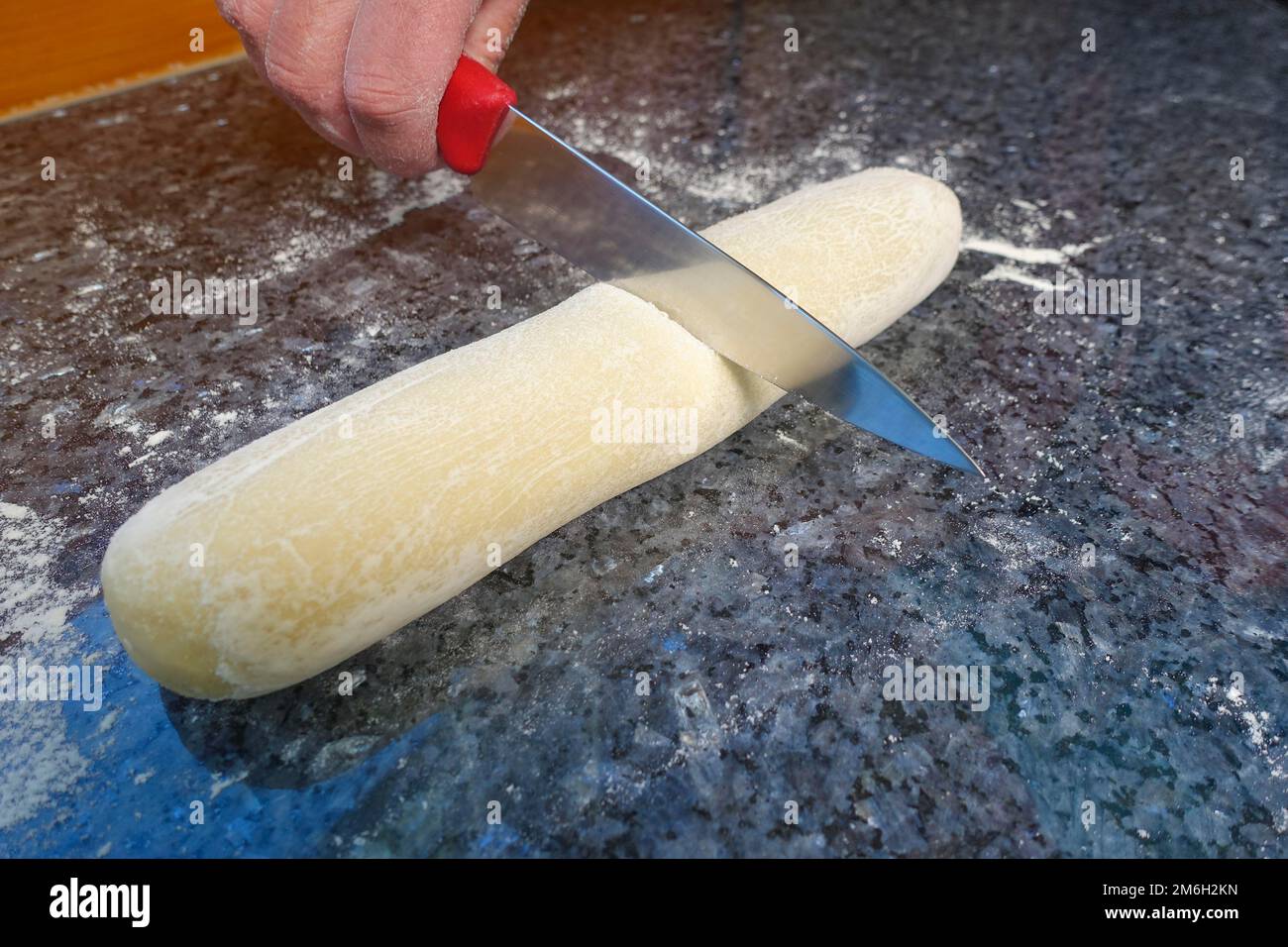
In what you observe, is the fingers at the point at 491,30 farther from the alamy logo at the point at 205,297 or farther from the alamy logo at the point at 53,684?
the alamy logo at the point at 53,684

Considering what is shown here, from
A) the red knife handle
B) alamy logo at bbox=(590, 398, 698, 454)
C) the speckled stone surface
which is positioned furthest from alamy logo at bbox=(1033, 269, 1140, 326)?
the red knife handle

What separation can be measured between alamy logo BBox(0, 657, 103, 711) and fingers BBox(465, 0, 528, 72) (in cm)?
109

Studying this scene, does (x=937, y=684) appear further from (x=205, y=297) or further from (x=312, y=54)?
(x=205, y=297)

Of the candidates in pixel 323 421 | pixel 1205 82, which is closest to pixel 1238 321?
pixel 1205 82

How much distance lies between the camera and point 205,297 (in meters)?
1.74

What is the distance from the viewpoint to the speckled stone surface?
1.04 metres

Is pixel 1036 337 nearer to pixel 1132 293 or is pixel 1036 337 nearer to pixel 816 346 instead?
pixel 1132 293

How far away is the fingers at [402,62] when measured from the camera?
1233 mm
